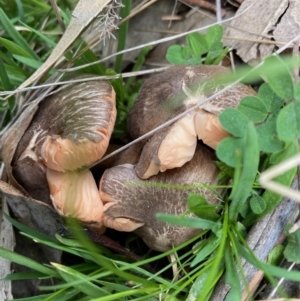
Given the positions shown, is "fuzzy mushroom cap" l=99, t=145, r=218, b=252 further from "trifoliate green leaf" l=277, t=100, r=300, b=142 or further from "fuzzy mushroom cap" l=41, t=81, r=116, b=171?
"trifoliate green leaf" l=277, t=100, r=300, b=142

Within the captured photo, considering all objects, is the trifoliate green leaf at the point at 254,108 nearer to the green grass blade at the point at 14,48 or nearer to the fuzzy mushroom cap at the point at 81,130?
the fuzzy mushroom cap at the point at 81,130

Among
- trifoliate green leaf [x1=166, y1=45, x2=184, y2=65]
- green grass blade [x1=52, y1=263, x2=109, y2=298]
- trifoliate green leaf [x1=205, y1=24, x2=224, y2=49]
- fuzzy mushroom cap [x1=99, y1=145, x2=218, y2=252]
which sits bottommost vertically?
green grass blade [x1=52, y1=263, x2=109, y2=298]

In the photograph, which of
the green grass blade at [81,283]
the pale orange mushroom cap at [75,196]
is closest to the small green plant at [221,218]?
the green grass blade at [81,283]

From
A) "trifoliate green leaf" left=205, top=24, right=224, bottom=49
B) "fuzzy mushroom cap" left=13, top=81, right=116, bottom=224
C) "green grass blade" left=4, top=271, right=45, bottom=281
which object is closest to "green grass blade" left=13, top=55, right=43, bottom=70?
"fuzzy mushroom cap" left=13, top=81, right=116, bottom=224

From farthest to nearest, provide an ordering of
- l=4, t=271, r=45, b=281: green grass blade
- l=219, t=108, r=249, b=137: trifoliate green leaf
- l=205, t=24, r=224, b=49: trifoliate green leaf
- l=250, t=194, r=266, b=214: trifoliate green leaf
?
l=205, t=24, r=224, b=49: trifoliate green leaf → l=4, t=271, r=45, b=281: green grass blade → l=250, t=194, r=266, b=214: trifoliate green leaf → l=219, t=108, r=249, b=137: trifoliate green leaf

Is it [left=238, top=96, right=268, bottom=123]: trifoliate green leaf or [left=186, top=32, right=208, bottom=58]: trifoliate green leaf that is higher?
[left=186, top=32, right=208, bottom=58]: trifoliate green leaf

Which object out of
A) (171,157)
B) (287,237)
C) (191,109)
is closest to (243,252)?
(287,237)

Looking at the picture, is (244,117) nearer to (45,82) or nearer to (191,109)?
(191,109)
